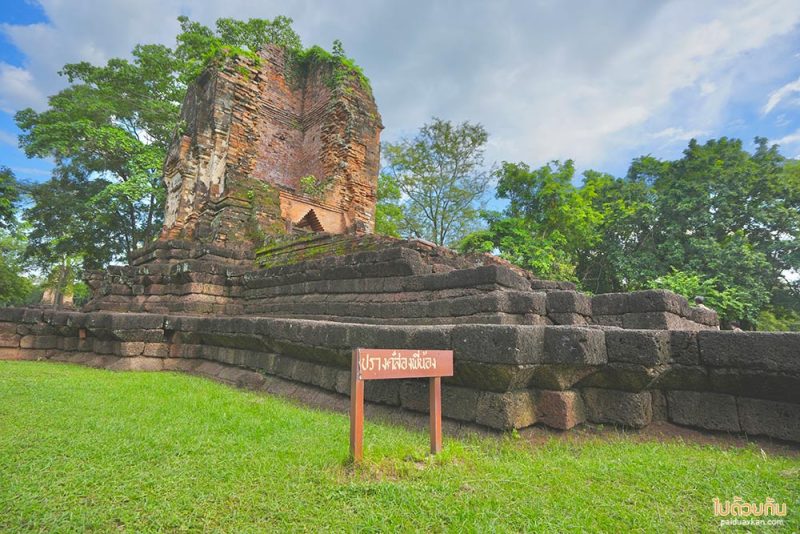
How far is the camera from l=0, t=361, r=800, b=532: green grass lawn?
1.89 m

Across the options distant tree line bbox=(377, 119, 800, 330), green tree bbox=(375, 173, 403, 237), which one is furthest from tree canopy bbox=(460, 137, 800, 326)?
green tree bbox=(375, 173, 403, 237)

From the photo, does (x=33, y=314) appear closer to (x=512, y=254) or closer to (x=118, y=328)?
(x=118, y=328)

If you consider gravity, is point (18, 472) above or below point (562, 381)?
below

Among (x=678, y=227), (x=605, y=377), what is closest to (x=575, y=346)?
(x=605, y=377)

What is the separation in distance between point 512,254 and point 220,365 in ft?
49.4

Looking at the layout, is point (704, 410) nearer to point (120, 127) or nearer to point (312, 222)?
point (312, 222)

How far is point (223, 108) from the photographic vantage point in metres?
13.6

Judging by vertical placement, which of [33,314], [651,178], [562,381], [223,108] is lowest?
[562,381]

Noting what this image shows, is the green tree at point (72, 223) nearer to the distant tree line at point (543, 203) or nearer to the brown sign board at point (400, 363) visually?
the distant tree line at point (543, 203)

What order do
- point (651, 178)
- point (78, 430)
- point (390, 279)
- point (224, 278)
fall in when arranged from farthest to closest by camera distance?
1. point (651, 178)
2. point (224, 278)
3. point (390, 279)
4. point (78, 430)

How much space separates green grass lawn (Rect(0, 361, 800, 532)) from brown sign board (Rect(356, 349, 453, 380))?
530 mm

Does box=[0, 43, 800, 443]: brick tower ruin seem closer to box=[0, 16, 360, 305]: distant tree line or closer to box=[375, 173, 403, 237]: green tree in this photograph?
box=[0, 16, 360, 305]: distant tree line

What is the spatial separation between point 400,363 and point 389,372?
0.10 meters

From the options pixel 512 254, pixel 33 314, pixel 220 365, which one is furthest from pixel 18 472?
pixel 512 254
